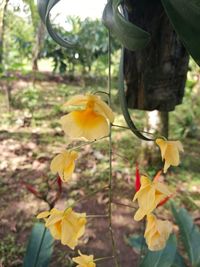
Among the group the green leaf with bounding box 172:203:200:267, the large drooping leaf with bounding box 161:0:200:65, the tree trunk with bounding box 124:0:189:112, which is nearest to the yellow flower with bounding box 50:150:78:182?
the large drooping leaf with bounding box 161:0:200:65

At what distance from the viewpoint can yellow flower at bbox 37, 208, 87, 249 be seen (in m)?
0.51

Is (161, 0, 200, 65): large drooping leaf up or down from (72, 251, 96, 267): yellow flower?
up

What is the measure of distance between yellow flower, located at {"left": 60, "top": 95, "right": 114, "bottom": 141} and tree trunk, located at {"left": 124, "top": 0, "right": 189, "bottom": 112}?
0.33 m

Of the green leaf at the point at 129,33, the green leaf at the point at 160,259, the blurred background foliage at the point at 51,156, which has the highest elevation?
the green leaf at the point at 129,33

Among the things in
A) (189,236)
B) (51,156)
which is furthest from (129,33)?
(51,156)

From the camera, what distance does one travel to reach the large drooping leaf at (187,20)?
0.40m

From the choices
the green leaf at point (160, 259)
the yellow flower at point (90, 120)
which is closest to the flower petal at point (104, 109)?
the yellow flower at point (90, 120)

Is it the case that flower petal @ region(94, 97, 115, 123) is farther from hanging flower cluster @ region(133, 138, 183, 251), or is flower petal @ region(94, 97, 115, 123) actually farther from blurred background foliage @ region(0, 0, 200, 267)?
blurred background foliage @ region(0, 0, 200, 267)

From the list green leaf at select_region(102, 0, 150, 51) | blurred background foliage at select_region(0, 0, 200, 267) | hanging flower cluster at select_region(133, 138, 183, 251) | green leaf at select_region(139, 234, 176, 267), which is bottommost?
blurred background foliage at select_region(0, 0, 200, 267)

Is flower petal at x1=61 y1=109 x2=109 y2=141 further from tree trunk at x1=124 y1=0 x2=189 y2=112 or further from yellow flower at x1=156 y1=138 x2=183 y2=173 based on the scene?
tree trunk at x1=124 y1=0 x2=189 y2=112

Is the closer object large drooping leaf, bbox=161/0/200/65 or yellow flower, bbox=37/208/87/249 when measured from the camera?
large drooping leaf, bbox=161/0/200/65

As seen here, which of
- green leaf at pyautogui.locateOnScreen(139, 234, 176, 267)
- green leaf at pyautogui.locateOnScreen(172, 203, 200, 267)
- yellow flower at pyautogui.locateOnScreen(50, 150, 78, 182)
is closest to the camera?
yellow flower at pyautogui.locateOnScreen(50, 150, 78, 182)

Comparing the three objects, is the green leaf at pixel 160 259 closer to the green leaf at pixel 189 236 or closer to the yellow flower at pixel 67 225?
the green leaf at pixel 189 236

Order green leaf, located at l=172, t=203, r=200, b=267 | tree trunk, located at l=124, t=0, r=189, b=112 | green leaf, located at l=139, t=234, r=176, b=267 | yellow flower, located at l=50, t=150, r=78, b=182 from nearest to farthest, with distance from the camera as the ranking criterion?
1. yellow flower, located at l=50, t=150, r=78, b=182
2. tree trunk, located at l=124, t=0, r=189, b=112
3. green leaf, located at l=139, t=234, r=176, b=267
4. green leaf, located at l=172, t=203, r=200, b=267
